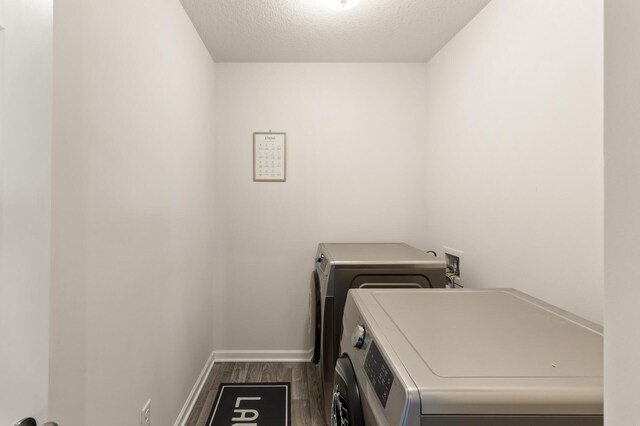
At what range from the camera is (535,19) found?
1502 millimetres

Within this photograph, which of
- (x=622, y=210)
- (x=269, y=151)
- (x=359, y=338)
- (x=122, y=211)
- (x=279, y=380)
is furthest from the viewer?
(x=269, y=151)

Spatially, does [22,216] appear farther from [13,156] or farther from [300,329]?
[300,329]

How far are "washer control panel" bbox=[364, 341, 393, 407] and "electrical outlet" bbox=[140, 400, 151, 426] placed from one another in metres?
1.16

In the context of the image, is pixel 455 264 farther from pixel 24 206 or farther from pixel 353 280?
pixel 24 206

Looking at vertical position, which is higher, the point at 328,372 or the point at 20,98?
the point at 20,98

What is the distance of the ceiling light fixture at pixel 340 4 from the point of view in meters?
1.78

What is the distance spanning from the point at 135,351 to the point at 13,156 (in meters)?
1.08

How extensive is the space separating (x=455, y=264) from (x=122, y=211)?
1.91 meters

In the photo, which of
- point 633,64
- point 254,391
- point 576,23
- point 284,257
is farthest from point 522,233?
point 254,391

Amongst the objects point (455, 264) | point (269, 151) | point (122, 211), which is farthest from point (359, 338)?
point (269, 151)

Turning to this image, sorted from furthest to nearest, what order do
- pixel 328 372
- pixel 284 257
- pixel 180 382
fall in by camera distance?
pixel 284 257, pixel 180 382, pixel 328 372

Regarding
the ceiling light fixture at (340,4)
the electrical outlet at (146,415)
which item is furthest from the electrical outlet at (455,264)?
the electrical outlet at (146,415)

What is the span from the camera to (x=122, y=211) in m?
1.28

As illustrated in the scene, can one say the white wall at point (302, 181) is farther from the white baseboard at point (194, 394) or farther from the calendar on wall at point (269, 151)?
the white baseboard at point (194, 394)
